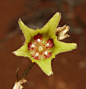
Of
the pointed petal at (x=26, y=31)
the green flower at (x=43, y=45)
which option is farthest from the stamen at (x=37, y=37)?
the pointed petal at (x=26, y=31)

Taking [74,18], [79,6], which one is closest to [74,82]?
[74,18]

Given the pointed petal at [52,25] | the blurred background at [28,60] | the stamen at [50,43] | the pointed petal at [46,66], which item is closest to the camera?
the pointed petal at [46,66]

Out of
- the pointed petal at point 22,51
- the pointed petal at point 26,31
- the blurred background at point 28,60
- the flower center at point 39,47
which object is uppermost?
the pointed petal at point 26,31

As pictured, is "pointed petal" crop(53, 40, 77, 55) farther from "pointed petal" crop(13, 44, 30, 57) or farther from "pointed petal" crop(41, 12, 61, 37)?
"pointed petal" crop(13, 44, 30, 57)

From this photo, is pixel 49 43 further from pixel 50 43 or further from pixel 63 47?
pixel 63 47

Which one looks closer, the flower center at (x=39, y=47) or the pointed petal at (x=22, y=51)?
the pointed petal at (x=22, y=51)

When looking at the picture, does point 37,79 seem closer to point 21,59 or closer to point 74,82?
point 21,59

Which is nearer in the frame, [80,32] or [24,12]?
[80,32]

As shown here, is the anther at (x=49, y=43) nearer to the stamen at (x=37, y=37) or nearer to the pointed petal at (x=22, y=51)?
the stamen at (x=37, y=37)
